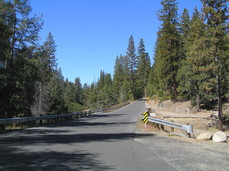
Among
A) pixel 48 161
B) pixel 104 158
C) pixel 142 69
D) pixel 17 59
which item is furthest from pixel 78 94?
pixel 48 161

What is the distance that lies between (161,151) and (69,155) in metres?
3.58

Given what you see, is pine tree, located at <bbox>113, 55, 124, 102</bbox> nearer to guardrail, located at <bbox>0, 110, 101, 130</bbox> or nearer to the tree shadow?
guardrail, located at <bbox>0, 110, 101, 130</bbox>

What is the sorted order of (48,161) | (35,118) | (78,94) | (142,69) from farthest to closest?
1. (78,94)
2. (142,69)
3. (35,118)
4. (48,161)

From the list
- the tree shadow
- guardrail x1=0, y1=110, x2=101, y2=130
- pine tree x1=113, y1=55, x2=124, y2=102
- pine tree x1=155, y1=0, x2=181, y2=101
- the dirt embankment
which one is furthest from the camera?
pine tree x1=113, y1=55, x2=124, y2=102

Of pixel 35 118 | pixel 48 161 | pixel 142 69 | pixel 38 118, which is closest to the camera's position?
pixel 48 161

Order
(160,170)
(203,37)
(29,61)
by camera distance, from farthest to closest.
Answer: (203,37) < (29,61) < (160,170)

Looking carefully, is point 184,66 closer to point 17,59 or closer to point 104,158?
point 17,59

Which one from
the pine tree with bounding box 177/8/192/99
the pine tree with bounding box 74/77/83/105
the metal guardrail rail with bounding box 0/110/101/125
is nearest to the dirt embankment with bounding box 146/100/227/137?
the pine tree with bounding box 177/8/192/99

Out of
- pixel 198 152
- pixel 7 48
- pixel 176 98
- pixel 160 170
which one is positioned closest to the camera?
pixel 160 170

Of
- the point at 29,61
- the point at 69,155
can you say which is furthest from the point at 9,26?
the point at 69,155

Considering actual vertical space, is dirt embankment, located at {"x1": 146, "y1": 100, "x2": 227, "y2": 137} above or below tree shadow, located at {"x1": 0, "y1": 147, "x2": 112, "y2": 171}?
below

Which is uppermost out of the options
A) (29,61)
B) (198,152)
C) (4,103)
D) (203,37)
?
(203,37)

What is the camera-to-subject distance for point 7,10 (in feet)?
65.6

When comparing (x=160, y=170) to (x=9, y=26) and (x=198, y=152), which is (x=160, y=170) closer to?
(x=198, y=152)
